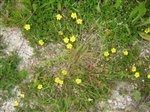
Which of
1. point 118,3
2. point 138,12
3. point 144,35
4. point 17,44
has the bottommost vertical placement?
point 144,35

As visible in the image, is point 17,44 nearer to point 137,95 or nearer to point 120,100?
point 120,100

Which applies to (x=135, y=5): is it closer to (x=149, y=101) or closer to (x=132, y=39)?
(x=132, y=39)

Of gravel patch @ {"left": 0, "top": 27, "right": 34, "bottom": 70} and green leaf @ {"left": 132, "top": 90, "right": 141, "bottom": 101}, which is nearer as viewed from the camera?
green leaf @ {"left": 132, "top": 90, "right": 141, "bottom": 101}

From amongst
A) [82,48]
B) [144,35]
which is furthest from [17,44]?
[144,35]

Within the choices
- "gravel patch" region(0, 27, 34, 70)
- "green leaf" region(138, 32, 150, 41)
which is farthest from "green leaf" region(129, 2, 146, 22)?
"gravel patch" region(0, 27, 34, 70)

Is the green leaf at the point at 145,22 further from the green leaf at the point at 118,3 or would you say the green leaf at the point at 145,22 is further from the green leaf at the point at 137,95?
the green leaf at the point at 137,95

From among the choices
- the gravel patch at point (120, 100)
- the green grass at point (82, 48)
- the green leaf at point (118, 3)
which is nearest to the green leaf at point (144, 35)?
the green grass at point (82, 48)

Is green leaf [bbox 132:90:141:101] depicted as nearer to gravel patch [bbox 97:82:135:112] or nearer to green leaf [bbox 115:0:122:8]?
gravel patch [bbox 97:82:135:112]

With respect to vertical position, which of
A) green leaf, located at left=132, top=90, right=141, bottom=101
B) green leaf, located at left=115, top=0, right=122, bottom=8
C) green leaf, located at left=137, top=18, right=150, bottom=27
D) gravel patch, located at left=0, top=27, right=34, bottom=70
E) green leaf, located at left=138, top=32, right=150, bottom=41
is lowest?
green leaf, located at left=132, top=90, right=141, bottom=101

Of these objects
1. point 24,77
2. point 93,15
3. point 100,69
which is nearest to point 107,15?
point 93,15
